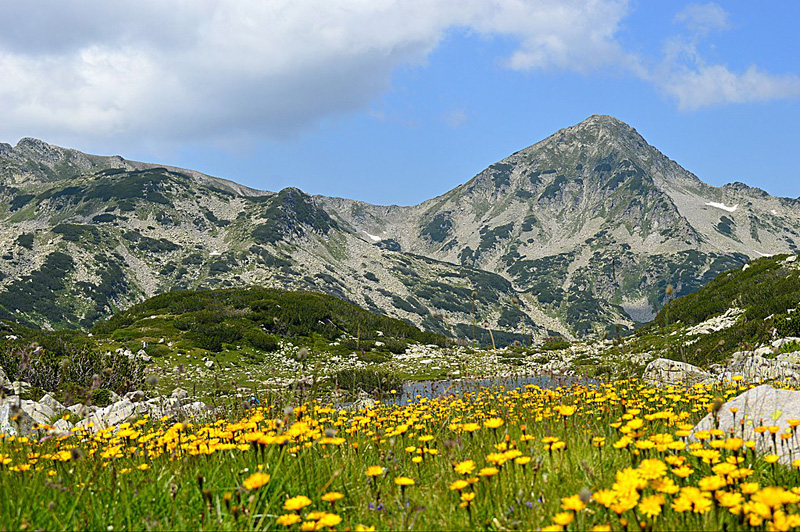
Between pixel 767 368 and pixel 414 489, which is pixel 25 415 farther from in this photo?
pixel 767 368

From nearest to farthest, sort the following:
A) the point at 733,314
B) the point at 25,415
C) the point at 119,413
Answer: the point at 25,415 < the point at 119,413 < the point at 733,314

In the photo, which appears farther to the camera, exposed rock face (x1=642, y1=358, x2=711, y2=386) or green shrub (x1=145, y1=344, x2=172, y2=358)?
green shrub (x1=145, y1=344, x2=172, y2=358)

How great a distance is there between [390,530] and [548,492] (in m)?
1.06

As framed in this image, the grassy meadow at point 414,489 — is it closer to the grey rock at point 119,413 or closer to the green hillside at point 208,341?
the grey rock at point 119,413

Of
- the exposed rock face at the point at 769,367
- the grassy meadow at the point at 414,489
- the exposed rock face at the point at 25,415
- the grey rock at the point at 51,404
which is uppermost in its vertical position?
the grassy meadow at the point at 414,489

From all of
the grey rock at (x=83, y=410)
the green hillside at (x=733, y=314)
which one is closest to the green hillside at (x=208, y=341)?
the grey rock at (x=83, y=410)

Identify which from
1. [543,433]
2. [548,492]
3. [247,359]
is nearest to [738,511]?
Answer: [548,492]

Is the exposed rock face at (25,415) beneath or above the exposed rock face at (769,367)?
beneath

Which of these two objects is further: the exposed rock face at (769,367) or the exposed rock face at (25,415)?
the exposed rock face at (769,367)

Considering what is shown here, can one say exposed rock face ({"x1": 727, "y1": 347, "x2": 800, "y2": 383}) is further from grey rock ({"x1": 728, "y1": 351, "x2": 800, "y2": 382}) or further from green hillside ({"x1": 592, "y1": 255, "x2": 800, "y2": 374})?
green hillside ({"x1": 592, "y1": 255, "x2": 800, "y2": 374})

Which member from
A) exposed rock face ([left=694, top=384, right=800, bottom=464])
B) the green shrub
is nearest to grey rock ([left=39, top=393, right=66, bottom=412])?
the green shrub

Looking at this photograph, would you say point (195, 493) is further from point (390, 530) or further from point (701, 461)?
point (701, 461)

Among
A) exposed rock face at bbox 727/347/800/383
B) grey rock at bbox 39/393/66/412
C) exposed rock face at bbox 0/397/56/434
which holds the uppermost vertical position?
exposed rock face at bbox 727/347/800/383

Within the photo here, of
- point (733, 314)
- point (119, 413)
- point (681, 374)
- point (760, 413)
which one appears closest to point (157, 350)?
point (119, 413)
